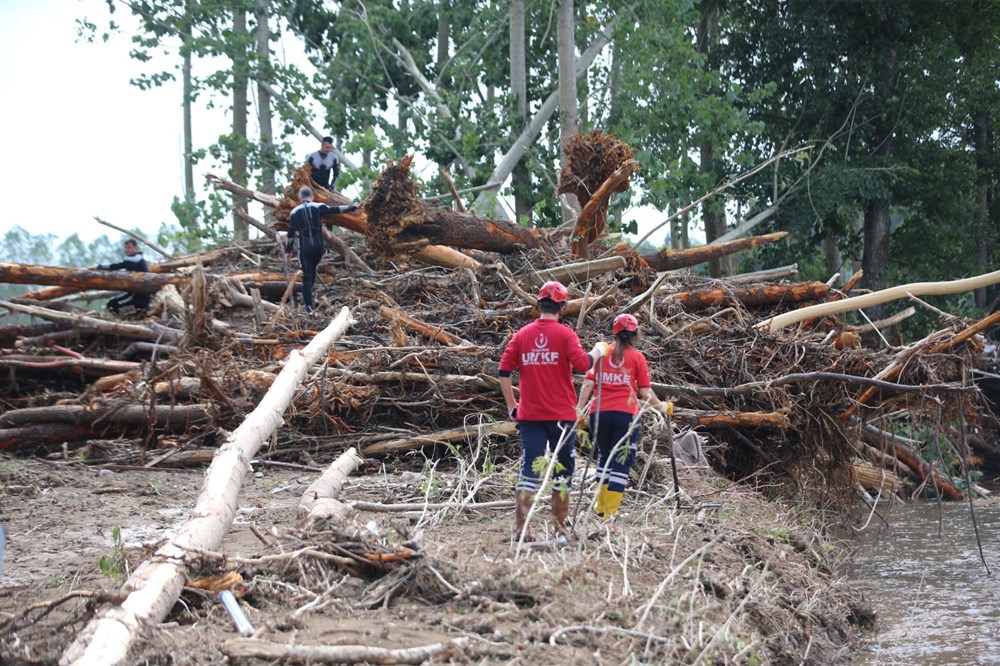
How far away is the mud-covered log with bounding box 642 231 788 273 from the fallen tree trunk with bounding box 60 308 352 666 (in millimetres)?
6305

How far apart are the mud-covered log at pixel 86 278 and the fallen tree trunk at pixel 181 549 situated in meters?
5.63

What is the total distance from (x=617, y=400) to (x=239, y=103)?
21.5 m

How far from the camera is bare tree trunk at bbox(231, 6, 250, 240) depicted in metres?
23.2

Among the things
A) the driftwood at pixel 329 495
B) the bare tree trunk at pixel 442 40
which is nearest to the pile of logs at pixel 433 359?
the driftwood at pixel 329 495

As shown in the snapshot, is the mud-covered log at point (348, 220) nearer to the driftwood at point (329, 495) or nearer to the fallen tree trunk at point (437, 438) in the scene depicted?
the fallen tree trunk at point (437, 438)

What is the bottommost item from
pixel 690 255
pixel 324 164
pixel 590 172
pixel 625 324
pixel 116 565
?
pixel 116 565

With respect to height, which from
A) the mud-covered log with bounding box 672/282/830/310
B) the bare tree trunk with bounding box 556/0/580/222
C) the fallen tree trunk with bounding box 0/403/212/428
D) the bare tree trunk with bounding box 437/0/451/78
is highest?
the bare tree trunk with bounding box 437/0/451/78

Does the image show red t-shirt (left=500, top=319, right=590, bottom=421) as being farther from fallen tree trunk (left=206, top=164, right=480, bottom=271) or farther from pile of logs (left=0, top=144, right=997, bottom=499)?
fallen tree trunk (left=206, top=164, right=480, bottom=271)

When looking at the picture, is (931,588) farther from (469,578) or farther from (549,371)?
(469,578)

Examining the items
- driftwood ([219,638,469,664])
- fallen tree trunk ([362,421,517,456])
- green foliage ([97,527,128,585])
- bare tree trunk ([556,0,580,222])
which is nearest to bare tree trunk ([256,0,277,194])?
bare tree trunk ([556,0,580,222])

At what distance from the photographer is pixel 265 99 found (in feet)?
84.6

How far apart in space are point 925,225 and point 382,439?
713 inches

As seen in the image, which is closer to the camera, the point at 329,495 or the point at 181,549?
the point at 181,549

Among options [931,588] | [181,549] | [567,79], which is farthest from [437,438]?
[567,79]
